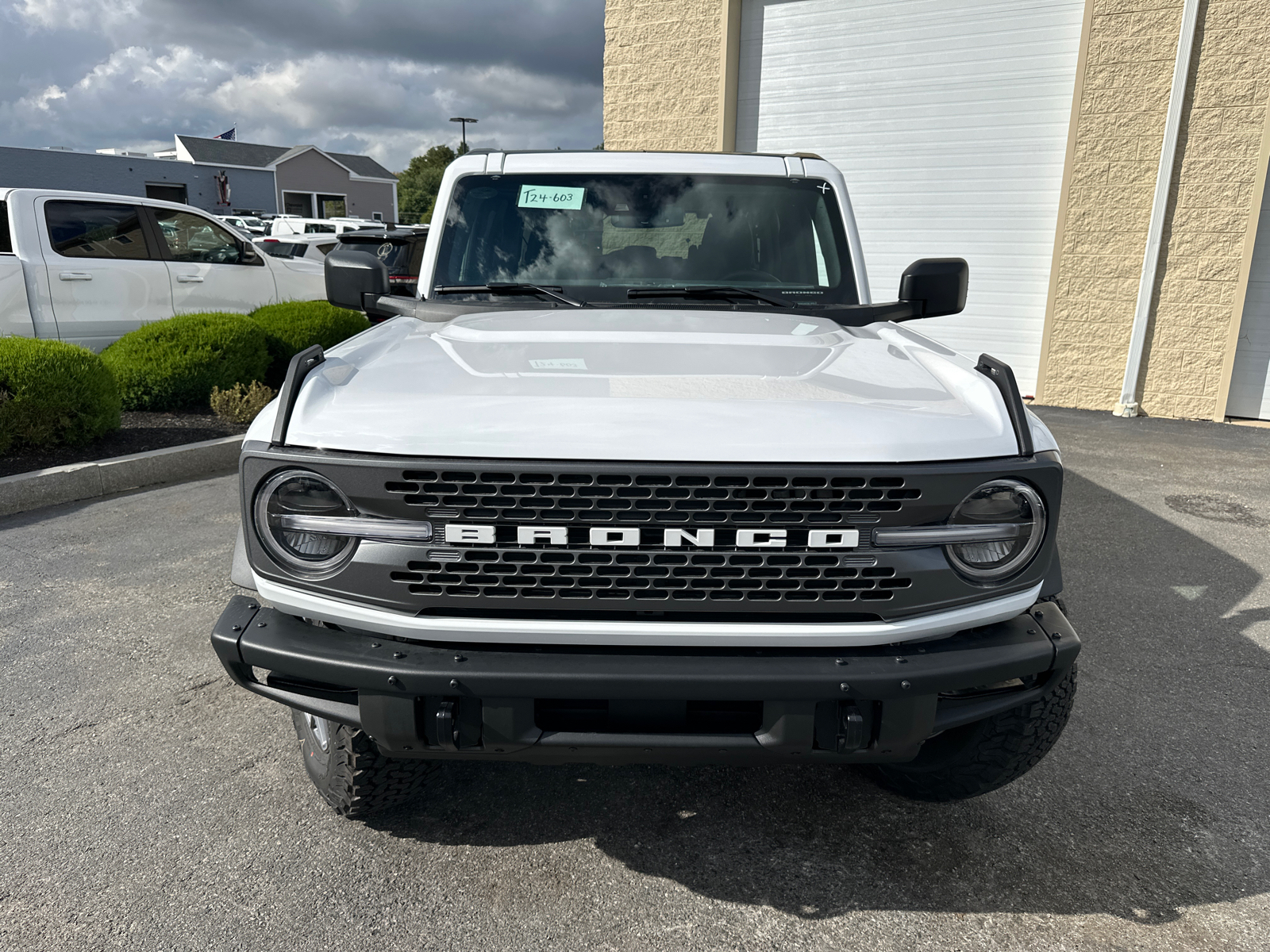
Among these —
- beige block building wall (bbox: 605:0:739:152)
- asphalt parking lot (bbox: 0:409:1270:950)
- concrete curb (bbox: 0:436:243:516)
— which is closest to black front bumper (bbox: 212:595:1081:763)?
asphalt parking lot (bbox: 0:409:1270:950)

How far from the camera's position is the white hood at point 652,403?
1899 mm

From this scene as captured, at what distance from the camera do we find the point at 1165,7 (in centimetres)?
887

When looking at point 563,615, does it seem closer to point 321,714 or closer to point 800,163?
point 321,714

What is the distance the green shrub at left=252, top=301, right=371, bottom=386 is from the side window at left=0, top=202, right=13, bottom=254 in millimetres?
2051

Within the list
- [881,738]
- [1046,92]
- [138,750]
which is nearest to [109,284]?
[138,750]

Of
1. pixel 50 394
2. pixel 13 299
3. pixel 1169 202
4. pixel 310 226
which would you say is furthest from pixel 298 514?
pixel 310 226

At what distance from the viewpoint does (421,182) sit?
87.8 metres

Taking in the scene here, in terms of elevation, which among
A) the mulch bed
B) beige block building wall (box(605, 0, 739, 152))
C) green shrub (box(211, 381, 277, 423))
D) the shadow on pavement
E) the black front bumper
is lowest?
the shadow on pavement

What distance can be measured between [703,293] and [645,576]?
1.52m

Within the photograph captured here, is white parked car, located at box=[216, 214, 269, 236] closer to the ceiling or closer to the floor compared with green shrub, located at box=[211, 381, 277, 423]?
closer to the ceiling

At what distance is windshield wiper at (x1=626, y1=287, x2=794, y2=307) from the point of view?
3.16 metres

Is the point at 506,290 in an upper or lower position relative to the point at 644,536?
upper

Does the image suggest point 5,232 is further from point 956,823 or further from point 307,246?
point 956,823

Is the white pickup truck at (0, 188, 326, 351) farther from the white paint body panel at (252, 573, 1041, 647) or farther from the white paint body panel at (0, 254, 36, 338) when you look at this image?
the white paint body panel at (252, 573, 1041, 647)
